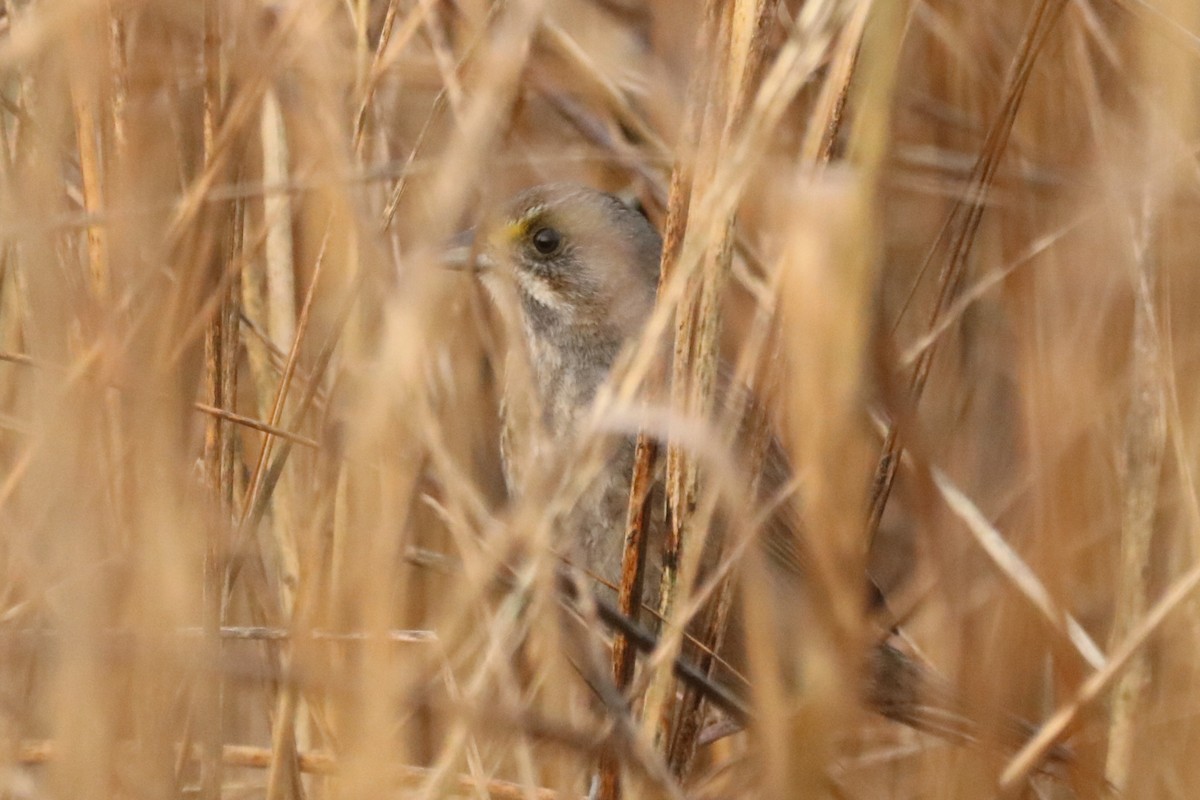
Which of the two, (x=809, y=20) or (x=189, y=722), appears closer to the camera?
(x=809, y=20)

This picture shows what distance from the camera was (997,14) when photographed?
3.26m

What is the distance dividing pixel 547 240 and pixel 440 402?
452 millimetres

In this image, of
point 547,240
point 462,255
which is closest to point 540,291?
point 547,240

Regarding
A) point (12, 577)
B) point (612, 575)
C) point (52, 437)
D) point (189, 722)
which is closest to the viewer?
point (52, 437)

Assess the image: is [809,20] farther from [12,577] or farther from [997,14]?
[997,14]

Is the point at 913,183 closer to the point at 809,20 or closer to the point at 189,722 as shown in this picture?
the point at 809,20

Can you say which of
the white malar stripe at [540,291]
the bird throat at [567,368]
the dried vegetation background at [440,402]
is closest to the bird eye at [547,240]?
the white malar stripe at [540,291]

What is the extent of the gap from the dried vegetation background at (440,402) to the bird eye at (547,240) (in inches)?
14.5

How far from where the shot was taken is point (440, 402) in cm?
310

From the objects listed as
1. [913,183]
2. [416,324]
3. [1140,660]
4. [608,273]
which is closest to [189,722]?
[416,324]

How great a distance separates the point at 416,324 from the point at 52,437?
1.60ft

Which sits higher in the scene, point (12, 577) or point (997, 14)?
point (997, 14)

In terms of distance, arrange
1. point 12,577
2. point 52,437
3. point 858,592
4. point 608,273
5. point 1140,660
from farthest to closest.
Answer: point 608,273 < point 1140,660 < point 12,577 < point 52,437 < point 858,592

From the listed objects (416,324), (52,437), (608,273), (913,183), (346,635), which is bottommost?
(346,635)
